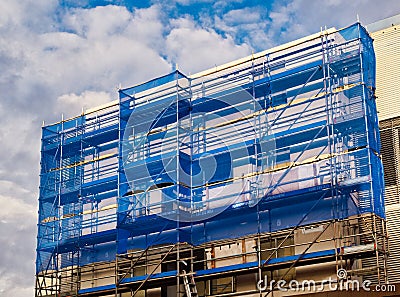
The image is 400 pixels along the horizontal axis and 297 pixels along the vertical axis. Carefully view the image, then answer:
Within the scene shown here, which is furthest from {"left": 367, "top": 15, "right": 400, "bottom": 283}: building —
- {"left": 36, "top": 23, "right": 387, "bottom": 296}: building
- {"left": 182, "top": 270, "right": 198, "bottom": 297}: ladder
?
{"left": 182, "top": 270, "right": 198, "bottom": 297}: ladder

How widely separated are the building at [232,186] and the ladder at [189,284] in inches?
1.6

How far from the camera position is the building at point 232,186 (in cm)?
2594

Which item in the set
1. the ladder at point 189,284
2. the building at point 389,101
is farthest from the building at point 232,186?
the building at point 389,101

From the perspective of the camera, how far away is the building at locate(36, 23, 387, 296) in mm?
25938

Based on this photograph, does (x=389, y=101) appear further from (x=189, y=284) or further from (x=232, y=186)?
(x=189, y=284)

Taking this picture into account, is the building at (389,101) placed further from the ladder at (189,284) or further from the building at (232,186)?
the ladder at (189,284)

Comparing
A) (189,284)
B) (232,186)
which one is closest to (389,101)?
(232,186)

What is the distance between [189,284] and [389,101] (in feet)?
32.8

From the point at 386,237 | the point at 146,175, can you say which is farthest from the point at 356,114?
the point at 146,175

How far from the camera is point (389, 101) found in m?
29.0

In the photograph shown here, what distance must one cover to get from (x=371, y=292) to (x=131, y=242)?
34.6 feet

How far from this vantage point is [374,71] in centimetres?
2789

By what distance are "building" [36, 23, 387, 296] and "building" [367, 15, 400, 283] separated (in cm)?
165

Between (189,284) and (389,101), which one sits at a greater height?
(389,101)
